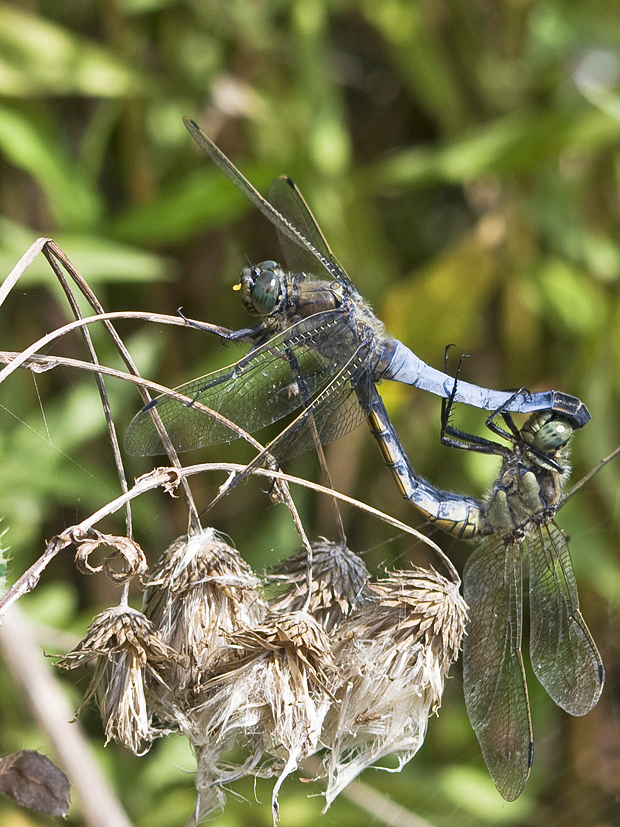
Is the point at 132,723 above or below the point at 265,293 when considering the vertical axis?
below

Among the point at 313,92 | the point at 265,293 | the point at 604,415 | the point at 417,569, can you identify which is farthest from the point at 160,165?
the point at 417,569

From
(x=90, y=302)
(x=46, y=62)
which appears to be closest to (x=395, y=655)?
(x=90, y=302)

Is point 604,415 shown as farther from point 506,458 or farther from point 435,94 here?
point 435,94

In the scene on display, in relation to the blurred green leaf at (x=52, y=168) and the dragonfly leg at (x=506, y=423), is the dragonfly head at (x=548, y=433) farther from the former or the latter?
the blurred green leaf at (x=52, y=168)

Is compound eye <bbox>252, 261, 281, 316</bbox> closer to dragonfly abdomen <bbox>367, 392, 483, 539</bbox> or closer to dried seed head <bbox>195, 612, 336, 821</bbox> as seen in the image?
dragonfly abdomen <bbox>367, 392, 483, 539</bbox>

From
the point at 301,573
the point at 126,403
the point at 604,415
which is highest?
the point at 126,403

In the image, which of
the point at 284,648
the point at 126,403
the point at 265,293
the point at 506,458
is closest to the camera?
the point at 284,648

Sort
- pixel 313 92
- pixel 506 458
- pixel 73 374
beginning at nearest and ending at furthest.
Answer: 1. pixel 506 458
2. pixel 73 374
3. pixel 313 92

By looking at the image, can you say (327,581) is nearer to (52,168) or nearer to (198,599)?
(198,599)

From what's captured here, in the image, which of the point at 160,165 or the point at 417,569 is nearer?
the point at 417,569
